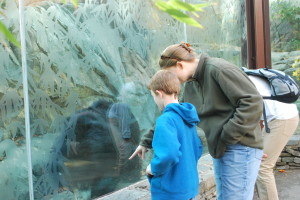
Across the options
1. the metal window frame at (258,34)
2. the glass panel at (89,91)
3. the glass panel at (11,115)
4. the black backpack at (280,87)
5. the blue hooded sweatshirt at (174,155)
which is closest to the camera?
the blue hooded sweatshirt at (174,155)

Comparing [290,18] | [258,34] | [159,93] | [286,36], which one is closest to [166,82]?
[159,93]

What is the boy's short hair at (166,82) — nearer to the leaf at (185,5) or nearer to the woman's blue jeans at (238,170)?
the woman's blue jeans at (238,170)

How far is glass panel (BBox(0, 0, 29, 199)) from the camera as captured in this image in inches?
115

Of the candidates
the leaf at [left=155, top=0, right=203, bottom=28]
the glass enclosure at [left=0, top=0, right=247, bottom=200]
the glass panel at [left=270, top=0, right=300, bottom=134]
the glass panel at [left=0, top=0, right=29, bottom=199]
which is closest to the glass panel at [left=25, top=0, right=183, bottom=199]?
the glass enclosure at [left=0, top=0, right=247, bottom=200]

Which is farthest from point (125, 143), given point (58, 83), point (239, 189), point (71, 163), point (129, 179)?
point (239, 189)

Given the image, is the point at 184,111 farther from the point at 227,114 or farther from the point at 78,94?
the point at 78,94

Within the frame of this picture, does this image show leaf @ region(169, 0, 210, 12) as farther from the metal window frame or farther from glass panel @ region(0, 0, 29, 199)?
the metal window frame

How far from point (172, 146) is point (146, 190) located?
1.90 metres

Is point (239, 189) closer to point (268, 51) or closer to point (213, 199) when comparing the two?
point (213, 199)

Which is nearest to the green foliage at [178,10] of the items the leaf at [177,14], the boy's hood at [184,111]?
the leaf at [177,14]

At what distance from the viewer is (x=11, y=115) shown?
9.78 ft

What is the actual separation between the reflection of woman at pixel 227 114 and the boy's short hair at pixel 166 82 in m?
0.17

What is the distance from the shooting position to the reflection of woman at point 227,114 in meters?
2.34

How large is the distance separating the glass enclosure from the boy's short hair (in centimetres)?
128
